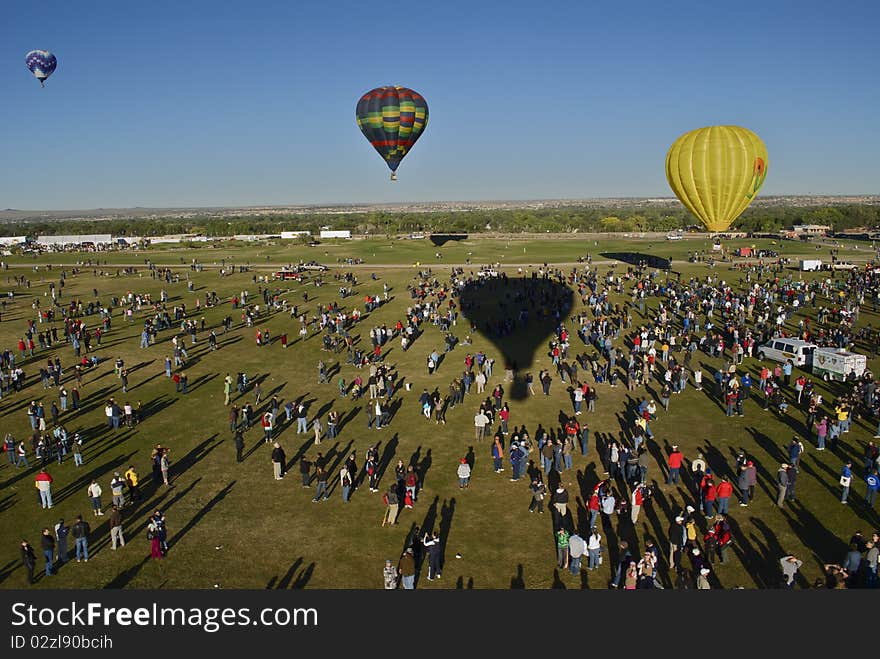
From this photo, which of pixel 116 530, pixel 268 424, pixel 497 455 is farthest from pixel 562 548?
pixel 268 424

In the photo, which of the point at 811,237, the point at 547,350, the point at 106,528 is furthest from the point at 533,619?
the point at 811,237

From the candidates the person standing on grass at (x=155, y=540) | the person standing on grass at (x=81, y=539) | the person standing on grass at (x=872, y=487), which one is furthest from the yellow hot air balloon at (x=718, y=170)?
the person standing on grass at (x=81, y=539)

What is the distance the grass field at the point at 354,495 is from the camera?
12227 mm

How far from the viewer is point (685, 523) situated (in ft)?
39.2

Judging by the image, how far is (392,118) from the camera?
139 feet

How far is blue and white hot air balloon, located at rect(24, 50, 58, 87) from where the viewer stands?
49.8 meters

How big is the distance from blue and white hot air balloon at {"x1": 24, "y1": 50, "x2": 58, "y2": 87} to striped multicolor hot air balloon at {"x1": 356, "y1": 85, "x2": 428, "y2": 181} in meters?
26.1

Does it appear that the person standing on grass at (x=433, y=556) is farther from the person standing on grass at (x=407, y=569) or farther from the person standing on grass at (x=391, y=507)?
the person standing on grass at (x=391, y=507)

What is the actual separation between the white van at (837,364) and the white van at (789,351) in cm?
69

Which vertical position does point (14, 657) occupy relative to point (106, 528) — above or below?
above

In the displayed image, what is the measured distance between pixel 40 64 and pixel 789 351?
5542cm

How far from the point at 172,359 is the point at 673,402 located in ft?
65.6

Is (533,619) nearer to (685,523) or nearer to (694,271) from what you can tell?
(685,523)

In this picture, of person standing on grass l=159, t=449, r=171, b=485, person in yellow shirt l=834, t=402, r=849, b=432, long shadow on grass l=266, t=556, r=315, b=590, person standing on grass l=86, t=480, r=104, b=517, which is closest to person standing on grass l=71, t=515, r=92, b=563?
person standing on grass l=86, t=480, r=104, b=517
